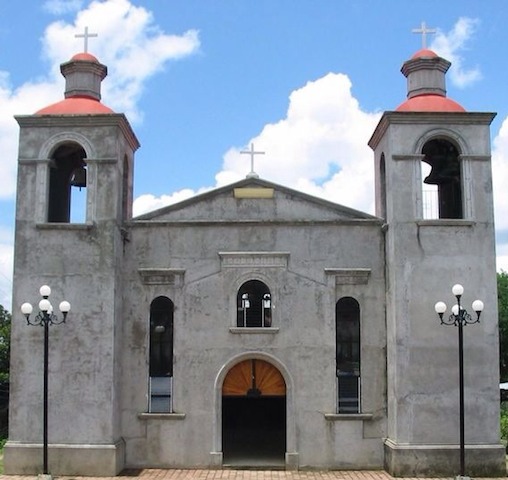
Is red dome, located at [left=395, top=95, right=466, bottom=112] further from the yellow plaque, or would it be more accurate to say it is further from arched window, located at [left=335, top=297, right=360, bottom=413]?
arched window, located at [left=335, top=297, right=360, bottom=413]

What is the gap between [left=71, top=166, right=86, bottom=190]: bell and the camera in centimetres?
2105

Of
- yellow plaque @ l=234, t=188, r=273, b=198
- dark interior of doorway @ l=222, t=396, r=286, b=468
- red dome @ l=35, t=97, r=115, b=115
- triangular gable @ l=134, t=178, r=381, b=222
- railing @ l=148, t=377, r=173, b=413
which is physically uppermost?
red dome @ l=35, t=97, r=115, b=115

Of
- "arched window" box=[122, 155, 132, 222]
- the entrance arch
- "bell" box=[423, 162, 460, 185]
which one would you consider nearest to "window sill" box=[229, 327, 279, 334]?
the entrance arch

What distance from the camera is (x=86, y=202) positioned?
755 inches

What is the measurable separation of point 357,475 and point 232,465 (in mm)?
3150

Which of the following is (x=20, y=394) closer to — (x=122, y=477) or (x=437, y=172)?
(x=122, y=477)

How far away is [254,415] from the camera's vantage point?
22766 mm

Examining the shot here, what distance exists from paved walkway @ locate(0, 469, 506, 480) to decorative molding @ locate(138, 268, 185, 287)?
4.69 m

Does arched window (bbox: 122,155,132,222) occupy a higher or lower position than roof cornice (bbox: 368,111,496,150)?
lower

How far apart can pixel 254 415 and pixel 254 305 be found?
4.77 meters

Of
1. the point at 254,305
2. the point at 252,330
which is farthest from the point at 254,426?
the point at 254,305

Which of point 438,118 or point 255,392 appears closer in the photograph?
point 438,118

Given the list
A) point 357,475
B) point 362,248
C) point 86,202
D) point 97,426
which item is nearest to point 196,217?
point 86,202

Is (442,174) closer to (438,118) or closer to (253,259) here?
(438,118)
